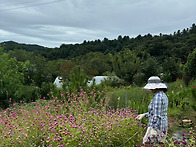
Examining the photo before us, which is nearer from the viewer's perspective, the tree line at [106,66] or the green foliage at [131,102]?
the green foliage at [131,102]

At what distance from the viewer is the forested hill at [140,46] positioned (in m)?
28.4

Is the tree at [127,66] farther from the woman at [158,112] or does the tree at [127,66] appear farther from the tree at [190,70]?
the woman at [158,112]

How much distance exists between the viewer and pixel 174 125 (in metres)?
5.11

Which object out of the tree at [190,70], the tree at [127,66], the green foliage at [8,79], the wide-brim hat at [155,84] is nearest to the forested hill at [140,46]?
the tree at [127,66]

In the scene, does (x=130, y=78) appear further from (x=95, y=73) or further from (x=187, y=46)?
(x=187, y=46)

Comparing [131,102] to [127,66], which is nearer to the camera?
[131,102]

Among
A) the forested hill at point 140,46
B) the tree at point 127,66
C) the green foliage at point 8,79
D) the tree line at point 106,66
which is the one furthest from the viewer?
the forested hill at point 140,46

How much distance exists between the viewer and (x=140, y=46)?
32.8m

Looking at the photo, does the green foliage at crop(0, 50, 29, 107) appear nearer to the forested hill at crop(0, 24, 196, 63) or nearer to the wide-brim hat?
the wide-brim hat

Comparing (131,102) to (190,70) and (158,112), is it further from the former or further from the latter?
(190,70)

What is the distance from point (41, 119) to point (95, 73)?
2318 centimetres

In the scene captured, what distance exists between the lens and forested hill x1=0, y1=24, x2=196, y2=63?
28.4 meters

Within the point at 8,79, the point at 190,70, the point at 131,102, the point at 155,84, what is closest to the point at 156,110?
the point at 155,84

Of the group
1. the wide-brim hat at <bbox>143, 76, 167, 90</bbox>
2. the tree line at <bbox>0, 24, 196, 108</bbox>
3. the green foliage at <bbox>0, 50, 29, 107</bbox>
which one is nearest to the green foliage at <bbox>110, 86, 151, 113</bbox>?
the tree line at <bbox>0, 24, 196, 108</bbox>
